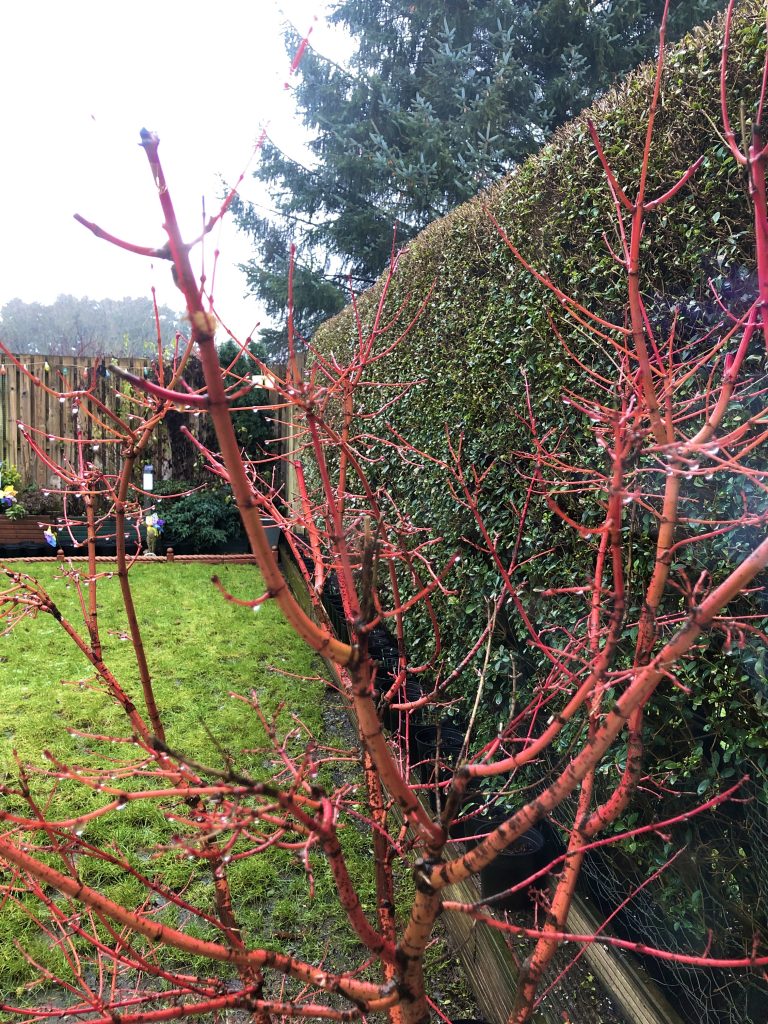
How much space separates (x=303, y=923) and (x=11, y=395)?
880cm

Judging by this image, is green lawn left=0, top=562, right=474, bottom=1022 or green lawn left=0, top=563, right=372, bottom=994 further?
green lawn left=0, top=563, right=372, bottom=994

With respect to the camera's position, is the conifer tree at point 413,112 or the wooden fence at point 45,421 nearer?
the wooden fence at point 45,421

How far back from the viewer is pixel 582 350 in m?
2.30

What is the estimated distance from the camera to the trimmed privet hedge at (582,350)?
1707 millimetres

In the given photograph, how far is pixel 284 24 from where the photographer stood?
1350 centimetres

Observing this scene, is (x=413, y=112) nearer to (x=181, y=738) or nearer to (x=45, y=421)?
(x=45, y=421)

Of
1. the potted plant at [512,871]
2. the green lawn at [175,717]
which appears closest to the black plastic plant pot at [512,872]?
the potted plant at [512,871]

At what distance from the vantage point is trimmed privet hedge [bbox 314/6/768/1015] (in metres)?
1.71

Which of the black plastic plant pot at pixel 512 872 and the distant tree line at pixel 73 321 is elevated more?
the distant tree line at pixel 73 321

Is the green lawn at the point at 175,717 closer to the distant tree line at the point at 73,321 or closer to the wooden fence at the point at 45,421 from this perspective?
the wooden fence at the point at 45,421

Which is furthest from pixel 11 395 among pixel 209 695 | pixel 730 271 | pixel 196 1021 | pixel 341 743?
pixel 730 271

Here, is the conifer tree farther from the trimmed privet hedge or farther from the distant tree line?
the trimmed privet hedge

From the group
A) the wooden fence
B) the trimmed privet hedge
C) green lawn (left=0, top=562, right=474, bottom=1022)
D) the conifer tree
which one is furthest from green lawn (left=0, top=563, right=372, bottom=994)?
the conifer tree

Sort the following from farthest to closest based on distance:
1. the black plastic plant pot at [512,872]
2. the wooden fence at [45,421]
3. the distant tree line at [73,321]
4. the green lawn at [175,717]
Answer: the distant tree line at [73,321] < the wooden fence at [45,421] < the green lawn at [175,717] < the black plastic plant pot at [512,872]
